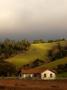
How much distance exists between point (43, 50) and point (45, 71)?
130 ft

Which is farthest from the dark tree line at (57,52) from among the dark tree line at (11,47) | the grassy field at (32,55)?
the dark tree line at (11,47)

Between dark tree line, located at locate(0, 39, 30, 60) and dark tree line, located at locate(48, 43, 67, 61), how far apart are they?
908 centimetres

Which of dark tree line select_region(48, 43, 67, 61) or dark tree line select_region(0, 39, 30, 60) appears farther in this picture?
dark tree line select_region(0, 39, 30, 60)

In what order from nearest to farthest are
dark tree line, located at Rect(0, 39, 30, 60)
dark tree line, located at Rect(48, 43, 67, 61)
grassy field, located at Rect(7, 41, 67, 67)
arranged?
grassy field, located at Rect(7, 41, 67, 67), dark tree line, located at Rect(48, 43, 67, 61), dark tree line, located at Rect(0, 39, 30, 60)

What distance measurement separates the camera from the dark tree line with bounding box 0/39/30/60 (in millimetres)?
110625

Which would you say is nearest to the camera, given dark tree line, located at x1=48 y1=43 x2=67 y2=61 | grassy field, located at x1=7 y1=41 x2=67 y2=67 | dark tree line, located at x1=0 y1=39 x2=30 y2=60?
grassy field, located at x1=7 y1=41 x2=67 y2=67

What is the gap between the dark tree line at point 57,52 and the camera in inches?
3895

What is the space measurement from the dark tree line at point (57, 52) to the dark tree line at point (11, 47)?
9.08 m

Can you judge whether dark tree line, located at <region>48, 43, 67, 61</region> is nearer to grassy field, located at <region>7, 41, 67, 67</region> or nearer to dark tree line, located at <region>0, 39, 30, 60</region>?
grassy field, located at <region>7, 41, 67, 67</region>

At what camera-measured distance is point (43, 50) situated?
369 ft

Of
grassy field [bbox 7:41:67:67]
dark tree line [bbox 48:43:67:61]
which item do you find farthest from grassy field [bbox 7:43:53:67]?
dark tree line [bbox 48:43:67:61]

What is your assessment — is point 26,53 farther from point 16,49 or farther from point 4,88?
point 4,88

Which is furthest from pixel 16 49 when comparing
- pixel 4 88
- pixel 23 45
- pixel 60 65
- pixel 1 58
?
pixel 4 88

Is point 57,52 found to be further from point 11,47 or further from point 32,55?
point 11,47
